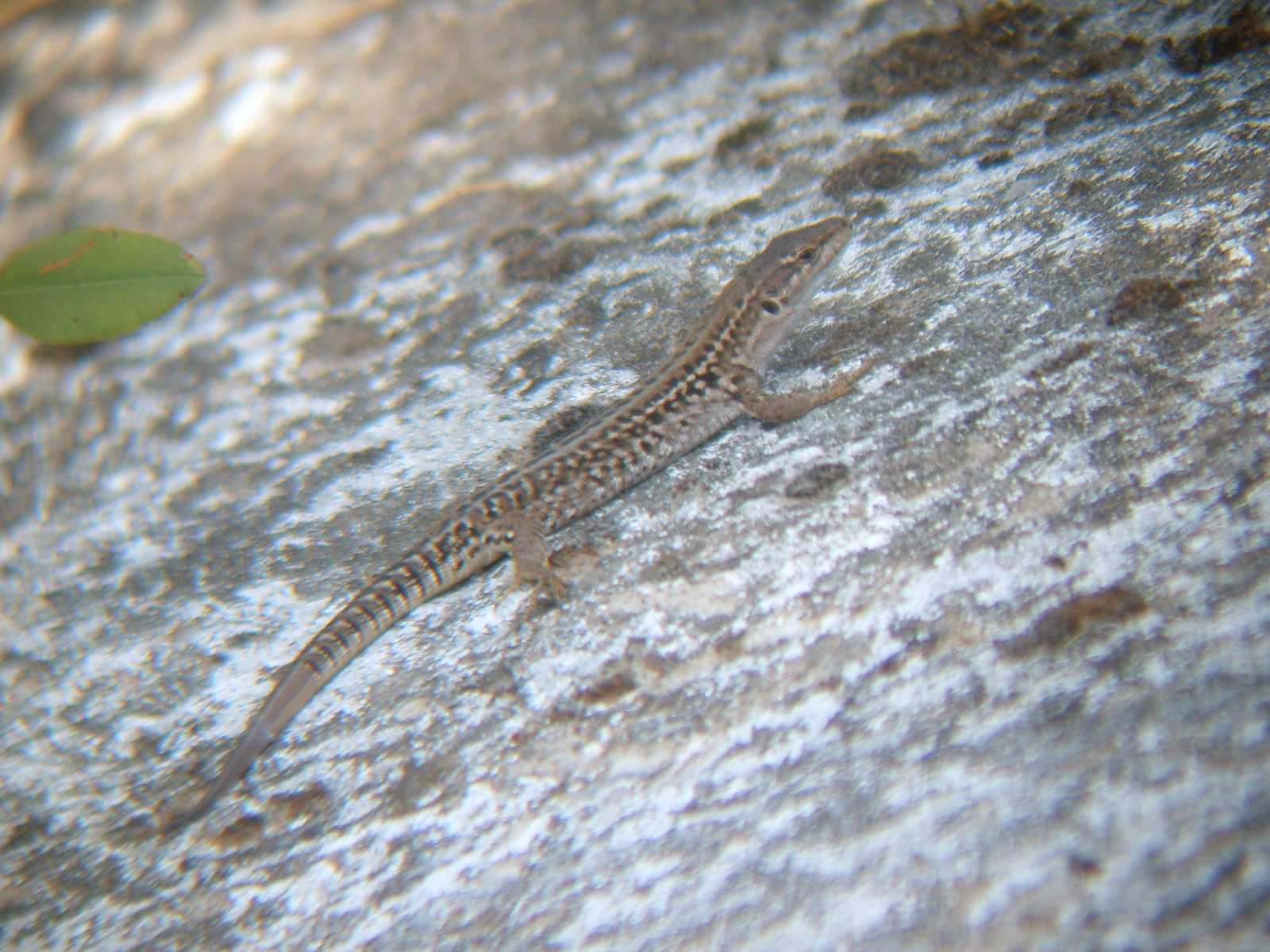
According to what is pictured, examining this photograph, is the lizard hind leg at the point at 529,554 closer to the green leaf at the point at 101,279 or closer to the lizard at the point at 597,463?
the lizard at the point at 597,463

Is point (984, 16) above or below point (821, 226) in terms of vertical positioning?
above

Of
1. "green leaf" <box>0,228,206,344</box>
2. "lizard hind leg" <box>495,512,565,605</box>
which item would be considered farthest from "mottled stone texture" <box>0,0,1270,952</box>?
"green leaf" <box>0,228,206,344</box>

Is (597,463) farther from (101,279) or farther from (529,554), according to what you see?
(101,279)

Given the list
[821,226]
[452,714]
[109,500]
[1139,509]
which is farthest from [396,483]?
[1139,509]

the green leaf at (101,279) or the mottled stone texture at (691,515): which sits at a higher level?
the green leaf at (101,279)

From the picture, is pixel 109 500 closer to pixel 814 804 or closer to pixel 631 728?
pixel 631 728

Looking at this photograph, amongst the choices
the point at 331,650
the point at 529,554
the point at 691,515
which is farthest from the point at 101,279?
the point at 691,515

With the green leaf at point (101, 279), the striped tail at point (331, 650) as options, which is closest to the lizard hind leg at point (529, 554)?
the striped tail at point (331, 650)
